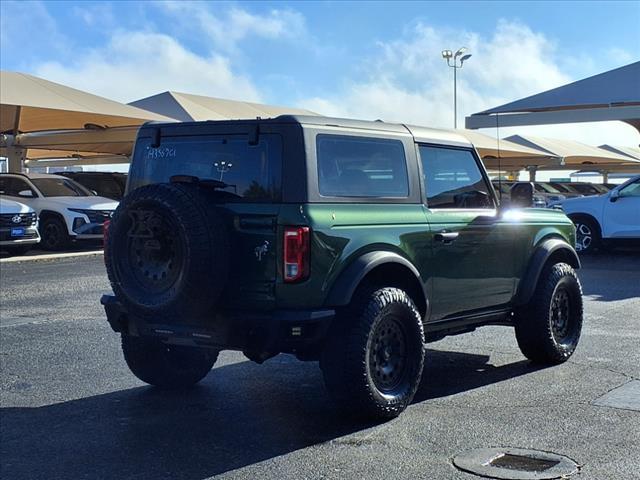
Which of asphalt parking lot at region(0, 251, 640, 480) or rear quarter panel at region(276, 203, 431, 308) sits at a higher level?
rear quarter panel at region(276, 203, 431, 308)

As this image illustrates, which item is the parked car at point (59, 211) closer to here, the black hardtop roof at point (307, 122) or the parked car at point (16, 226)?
the parked car at point (16, 226)

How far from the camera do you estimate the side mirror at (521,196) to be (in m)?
Answer: 7.12

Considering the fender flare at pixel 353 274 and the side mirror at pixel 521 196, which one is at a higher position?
the side mirror at pixel 521 196

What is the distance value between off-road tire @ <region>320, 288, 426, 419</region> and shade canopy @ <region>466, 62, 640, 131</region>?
1666 centimetres

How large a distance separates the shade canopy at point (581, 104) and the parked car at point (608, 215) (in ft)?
15.7

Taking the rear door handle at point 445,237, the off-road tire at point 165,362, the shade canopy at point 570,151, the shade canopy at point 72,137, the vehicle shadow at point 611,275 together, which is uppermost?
the shade canopy at point 570,151

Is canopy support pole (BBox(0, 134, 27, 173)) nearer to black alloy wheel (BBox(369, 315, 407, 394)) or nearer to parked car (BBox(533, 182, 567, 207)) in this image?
parked car (BBox(533, 182, 567, 207))

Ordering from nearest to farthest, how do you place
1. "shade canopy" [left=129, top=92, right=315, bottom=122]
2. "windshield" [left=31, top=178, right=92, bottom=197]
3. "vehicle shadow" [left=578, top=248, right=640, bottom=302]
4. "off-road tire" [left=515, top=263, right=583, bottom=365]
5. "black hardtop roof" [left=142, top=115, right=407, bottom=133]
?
"black hardtop roof" [left=142, top=115, right=407, bottom=133], "off-road tire" [left=515, top=263, right=583, bottom=365], "vehicle shadow" [left=578, top=248, right=640, bottom=302], "windshield" [left=31, top=178, right=92, bottom=197], "shade canopy" [left=129, top=92, right=315, bottom=122]

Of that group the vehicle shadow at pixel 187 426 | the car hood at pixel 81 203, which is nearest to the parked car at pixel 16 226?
the car hood at pixel 81 203

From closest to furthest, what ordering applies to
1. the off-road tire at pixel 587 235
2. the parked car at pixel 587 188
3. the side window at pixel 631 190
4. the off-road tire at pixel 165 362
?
the off-road tire at pixel 165 362 < the side window at pixel 631 190 < the off-road tire at pixel 587 235 < the parked car at pixel 587 188

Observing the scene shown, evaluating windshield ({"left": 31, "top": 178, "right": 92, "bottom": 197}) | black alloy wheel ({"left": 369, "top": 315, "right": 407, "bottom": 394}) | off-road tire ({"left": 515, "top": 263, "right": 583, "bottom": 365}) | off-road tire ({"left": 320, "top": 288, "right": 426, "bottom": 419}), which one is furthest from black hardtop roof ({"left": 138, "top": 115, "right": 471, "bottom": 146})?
windshield ({"left": 31, "top": 178, "right": 92, "bottom": 197})

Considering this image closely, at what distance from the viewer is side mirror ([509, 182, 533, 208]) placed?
7121 mm

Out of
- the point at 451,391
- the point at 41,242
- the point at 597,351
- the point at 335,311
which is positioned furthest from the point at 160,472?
the point at 41,242

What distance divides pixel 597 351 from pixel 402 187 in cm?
298
